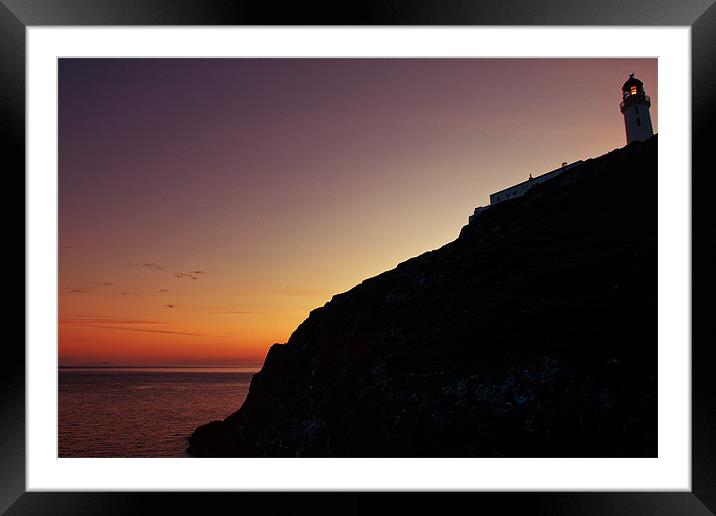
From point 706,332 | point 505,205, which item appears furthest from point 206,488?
point 505,205

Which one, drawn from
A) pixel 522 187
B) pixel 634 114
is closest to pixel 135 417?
pixel 522 187

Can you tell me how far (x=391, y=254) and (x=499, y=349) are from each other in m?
63.8

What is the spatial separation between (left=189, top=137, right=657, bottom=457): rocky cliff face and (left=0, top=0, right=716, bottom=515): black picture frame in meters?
10.5

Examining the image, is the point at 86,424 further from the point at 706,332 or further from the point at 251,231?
the point at 706,332

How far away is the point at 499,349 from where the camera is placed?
18.2m

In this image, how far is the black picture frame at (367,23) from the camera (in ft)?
12.4

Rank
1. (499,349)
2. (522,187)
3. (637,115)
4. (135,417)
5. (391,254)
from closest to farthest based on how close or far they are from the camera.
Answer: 1. (499,349)
2. (637,115)
3. (522,187)
4. (135,417)
5. (391,254)

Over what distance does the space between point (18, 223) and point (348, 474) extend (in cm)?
326

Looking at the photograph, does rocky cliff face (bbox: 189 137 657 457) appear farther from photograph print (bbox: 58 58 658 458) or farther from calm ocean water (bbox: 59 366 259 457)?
calm ocean water (bbox: 59 366 259 457)

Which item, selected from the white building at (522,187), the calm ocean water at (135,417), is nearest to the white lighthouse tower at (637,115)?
A: the white building at (522,187)

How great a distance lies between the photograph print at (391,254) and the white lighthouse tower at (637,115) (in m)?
0.14

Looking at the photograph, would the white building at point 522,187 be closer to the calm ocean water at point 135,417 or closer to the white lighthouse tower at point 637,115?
the white lighthouse tower at point 637,115

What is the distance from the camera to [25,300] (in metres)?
3.86

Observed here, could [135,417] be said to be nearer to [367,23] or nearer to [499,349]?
[499,349]
